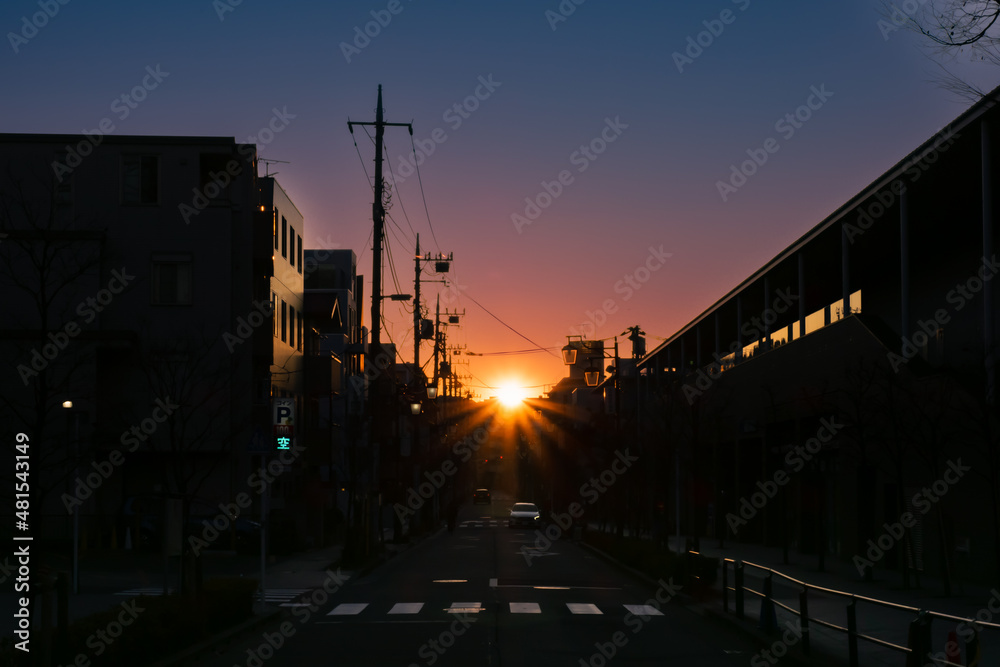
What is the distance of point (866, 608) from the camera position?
42.8ft

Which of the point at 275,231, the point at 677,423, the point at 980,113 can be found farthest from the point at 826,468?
the point at 275,231

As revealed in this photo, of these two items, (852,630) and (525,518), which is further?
(525,518)

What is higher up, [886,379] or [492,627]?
[886,379]

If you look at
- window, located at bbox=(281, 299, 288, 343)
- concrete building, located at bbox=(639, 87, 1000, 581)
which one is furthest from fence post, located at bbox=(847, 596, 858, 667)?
window, located at bbox=(281, 299, 288, 343)

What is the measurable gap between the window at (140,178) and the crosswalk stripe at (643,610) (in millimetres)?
26297

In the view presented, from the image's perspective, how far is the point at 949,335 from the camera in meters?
30.1

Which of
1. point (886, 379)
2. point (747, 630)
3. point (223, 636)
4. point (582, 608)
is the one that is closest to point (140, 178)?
point (582, 608)

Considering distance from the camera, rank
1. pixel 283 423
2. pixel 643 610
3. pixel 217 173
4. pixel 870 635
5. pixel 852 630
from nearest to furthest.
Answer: pixel 852 630 < pixel 870 635 < pixel 283 423 < pixel 643 610 < pixel 217 173

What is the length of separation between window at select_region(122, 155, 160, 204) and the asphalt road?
58.4ft

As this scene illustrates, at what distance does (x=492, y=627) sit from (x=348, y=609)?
450 cm

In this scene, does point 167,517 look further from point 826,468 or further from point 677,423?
point 677,423

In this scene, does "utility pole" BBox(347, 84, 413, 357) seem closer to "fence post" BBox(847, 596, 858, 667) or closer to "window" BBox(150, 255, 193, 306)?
"window" BBox(150, 255, 193, 306)

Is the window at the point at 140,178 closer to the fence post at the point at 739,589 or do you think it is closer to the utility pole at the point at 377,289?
the utility pole at the point at 377,289

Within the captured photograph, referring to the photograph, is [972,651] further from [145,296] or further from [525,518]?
[525,518]
